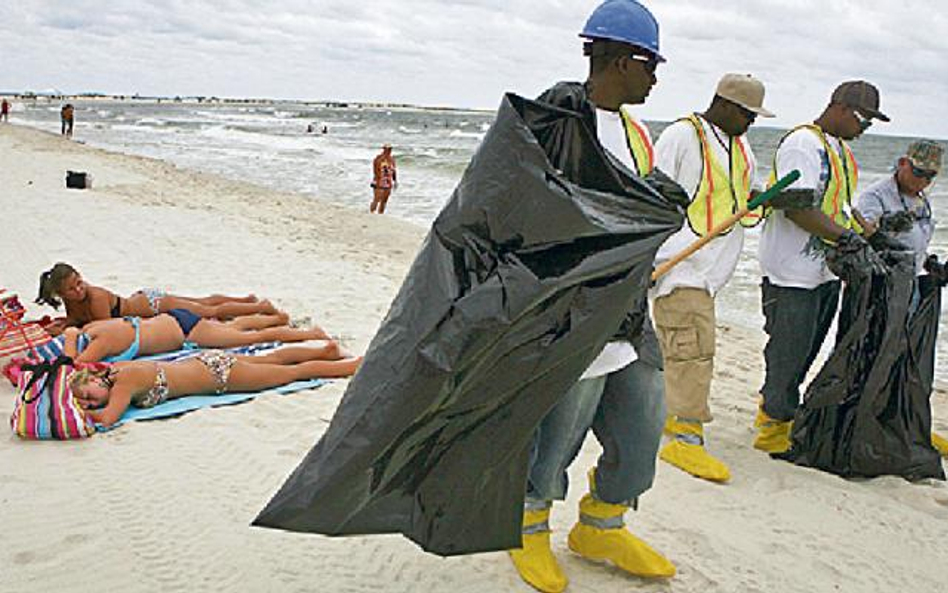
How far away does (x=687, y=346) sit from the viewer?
3.99 m

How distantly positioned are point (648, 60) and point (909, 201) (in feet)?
8.80

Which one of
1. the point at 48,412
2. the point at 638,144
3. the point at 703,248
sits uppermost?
the point at 638,144

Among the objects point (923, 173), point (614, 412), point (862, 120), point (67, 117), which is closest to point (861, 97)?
point (862, 120)

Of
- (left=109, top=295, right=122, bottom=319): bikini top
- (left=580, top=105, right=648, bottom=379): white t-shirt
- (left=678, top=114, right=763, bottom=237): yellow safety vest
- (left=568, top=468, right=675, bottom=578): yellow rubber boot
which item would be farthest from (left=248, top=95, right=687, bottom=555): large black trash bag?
(left=109, top=295, right=122, bottom=319): bikini top

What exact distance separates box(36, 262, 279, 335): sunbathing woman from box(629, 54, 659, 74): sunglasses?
3732 mm

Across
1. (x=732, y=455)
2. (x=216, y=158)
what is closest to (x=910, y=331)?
(x=732, y=455)

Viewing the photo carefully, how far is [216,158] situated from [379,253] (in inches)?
785

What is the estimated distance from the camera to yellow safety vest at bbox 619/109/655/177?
2.72m

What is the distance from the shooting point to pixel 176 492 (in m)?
3.36

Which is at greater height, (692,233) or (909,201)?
(909,201)

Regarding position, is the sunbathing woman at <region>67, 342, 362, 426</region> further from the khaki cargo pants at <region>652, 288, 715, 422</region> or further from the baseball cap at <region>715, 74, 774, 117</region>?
the baseball cap at <region>715, 74, 774, 117</region>

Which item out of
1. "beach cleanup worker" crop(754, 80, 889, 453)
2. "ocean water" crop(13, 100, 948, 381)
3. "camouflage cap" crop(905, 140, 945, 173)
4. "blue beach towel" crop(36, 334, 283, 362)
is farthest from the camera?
"ocean water" crop(13, 100, 948, 381)

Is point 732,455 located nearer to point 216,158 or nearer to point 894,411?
point 894,411

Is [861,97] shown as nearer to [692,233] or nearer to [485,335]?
[692,233]
